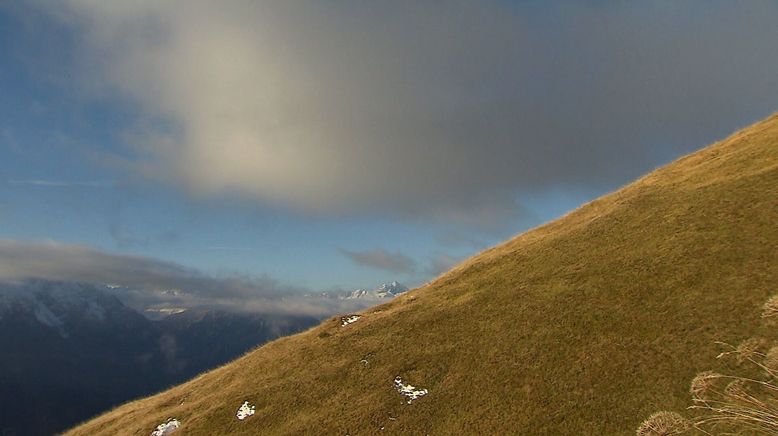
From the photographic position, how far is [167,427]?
156ft

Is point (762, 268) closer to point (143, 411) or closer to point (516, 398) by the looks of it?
point (516, 398)

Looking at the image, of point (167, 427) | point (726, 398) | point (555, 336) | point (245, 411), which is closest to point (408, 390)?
point (555, 336)

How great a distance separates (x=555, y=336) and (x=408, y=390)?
12851mm

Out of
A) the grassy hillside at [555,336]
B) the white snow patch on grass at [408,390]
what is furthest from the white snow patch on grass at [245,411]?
the white snow patch on grass at [408,390]

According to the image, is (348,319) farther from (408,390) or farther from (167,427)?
(167,427)

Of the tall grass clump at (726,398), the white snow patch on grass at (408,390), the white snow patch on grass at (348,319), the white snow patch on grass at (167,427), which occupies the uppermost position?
the white snow patch on grass at (348,319)

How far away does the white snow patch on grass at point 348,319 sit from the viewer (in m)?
59.2

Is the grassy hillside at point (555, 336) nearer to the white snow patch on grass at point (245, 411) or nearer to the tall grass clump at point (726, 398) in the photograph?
the white snow patch on grass at point (245, 411)

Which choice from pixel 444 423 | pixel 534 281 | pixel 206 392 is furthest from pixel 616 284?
pixel 206 392

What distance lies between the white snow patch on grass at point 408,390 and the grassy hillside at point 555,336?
0.53 m

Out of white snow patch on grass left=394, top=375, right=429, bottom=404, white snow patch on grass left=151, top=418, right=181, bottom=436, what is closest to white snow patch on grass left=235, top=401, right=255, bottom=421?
white snow patch on grass left=151, top=418, right=181, bottom=436

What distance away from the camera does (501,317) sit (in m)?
45.4

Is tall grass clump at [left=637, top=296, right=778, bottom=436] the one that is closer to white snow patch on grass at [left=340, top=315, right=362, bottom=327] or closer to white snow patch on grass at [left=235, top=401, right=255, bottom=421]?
white snow patch on grass at [left=235, top=401, right=255, bottom=421]

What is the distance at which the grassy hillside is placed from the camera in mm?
32812
